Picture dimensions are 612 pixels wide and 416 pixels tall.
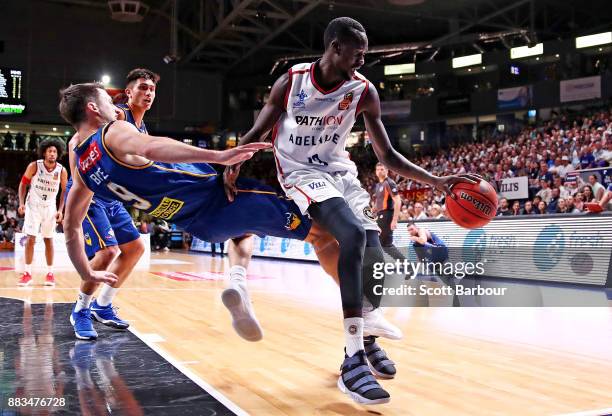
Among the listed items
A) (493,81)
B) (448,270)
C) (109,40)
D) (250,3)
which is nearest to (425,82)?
(493,81)

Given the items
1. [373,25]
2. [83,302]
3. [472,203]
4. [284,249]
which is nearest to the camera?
[472,203]

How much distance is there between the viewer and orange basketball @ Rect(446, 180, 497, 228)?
339 cm

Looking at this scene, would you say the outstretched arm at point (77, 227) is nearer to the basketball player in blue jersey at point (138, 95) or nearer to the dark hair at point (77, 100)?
the dark hair at point (77, 100)

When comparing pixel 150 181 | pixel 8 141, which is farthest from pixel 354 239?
pixel 8 141

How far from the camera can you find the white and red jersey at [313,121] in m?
3.13

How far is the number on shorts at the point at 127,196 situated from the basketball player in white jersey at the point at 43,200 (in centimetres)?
559

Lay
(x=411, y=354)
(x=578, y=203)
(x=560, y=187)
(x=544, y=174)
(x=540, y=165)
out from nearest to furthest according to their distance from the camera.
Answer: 1. (x=411, y=354)
2. (x=578, y=203)
3. (x=560, y=187)
4. (x=544, y=174)
5. (x=540, y=165)

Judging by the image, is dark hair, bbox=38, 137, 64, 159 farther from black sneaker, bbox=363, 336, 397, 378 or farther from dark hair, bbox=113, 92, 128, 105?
black sneaker, bbox=363, 336, 397, 378

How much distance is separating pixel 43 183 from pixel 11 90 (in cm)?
1656

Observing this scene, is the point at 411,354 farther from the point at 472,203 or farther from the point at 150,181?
the point at 150,181

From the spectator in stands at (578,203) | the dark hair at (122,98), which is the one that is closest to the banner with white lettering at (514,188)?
the spectator in stands at (578,203)

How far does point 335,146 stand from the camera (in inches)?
127

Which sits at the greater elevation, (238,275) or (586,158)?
(586,158)

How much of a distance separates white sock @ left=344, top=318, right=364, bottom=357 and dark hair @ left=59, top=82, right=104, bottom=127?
209 centimetres
